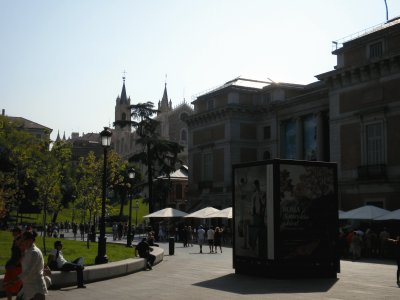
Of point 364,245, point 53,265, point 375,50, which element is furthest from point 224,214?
point 53,265

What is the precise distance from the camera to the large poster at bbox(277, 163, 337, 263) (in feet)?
55.1

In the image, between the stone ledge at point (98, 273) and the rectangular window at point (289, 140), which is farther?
the rectangular window at point (289, 140)

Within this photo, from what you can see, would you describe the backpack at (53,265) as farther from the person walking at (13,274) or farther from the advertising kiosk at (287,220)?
the advertising kiosk at (287,220)

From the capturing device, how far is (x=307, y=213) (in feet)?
56.6

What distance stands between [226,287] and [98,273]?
3886mm

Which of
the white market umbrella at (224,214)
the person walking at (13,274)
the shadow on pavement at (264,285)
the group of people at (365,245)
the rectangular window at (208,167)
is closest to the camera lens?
the person walking at (13,274)

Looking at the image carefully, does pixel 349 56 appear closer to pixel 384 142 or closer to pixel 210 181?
pixel 384 142

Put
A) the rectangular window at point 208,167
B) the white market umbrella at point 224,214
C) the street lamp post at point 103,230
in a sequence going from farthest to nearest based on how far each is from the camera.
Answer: the rectangular window at point 208,167 < the white market umbrella at point 224,214 < the street lamp post at point 103,230

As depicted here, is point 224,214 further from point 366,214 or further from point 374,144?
point 366,214

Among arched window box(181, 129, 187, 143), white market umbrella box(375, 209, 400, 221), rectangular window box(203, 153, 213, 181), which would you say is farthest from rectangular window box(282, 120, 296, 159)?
arched window box(181, 129, 187, 143)

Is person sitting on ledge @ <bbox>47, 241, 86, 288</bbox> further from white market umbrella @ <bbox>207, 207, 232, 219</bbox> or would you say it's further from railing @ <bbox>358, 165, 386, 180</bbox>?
railing @ <bbox>358, 165, 386, 180</bbox>

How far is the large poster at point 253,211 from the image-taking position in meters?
17.0

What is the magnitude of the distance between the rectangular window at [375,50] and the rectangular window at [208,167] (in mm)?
22354

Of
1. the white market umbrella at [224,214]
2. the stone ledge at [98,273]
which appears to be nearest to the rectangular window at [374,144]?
the white market umbrella at [224,214]
